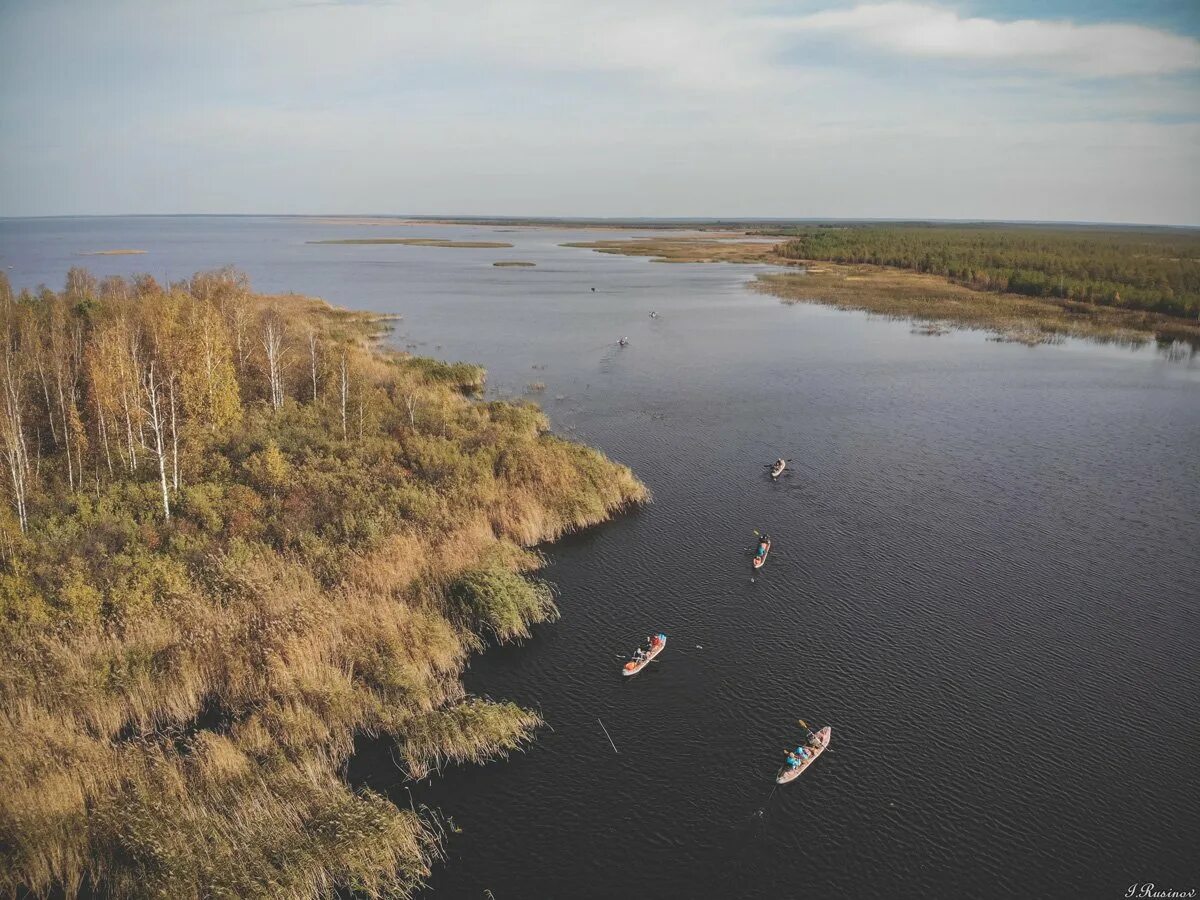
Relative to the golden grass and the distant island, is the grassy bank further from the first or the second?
the distant island

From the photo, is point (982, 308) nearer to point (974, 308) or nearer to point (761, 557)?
point (974, 308)

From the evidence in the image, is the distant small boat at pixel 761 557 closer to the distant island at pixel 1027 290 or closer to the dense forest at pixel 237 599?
the dense forest at pixel 237 599

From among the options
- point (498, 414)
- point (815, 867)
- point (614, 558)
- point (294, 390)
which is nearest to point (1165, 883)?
point (815, 867)

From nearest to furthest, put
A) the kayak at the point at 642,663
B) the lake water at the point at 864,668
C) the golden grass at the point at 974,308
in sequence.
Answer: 1. the lake water at the point at 864,668
2. the kayak at the point at 642,663
3. the golden grass at the point at 974,308

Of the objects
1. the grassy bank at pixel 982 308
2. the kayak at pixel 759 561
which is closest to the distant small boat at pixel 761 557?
the kayak at pixel 759 561

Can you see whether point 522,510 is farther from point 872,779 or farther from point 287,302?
point 287,302
